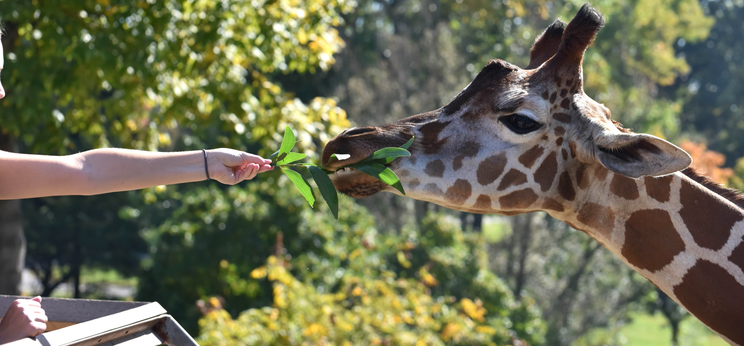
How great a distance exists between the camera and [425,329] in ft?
18.2

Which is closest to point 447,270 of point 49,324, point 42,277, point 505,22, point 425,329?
point 425,329

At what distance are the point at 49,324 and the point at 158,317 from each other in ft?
1.43

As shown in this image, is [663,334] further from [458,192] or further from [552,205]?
[458,192]

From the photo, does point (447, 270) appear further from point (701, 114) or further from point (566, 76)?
point (701, 114)

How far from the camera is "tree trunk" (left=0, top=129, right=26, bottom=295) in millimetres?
5754

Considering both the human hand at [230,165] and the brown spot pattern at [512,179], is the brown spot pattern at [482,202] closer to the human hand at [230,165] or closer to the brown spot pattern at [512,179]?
the brown spot pattern at [512,179]

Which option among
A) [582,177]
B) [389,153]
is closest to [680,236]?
[582,177]

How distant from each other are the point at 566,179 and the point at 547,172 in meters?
0.08

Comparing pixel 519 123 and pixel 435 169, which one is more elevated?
pixel 519 123

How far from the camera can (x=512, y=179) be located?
2.40 meters

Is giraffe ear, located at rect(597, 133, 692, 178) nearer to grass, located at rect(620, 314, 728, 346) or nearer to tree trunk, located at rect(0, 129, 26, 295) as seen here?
tree trunk, located at rect(0, 129, 26, 295)

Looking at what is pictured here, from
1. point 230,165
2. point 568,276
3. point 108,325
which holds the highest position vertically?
point 230,165

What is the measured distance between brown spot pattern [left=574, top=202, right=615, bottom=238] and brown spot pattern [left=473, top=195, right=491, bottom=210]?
355mm

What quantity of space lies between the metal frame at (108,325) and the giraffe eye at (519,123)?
55.5 inches
